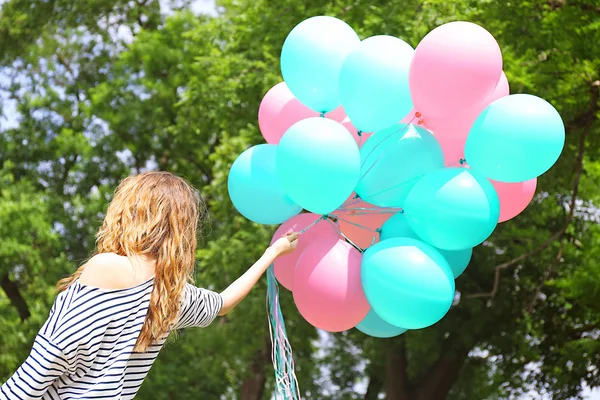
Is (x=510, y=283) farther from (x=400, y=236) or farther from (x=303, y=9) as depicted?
(x=400, y=236)

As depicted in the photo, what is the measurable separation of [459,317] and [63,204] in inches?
280

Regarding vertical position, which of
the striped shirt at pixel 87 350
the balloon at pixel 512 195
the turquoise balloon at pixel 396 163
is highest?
the turquoise balloon at pixel 396 163

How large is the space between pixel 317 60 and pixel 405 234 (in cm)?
97

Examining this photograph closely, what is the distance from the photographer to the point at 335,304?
12.6 ft

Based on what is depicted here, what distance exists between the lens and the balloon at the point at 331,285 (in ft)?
12.6

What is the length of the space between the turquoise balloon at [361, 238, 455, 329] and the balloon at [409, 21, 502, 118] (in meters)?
0.70

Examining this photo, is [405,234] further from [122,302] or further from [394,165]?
[122,302]

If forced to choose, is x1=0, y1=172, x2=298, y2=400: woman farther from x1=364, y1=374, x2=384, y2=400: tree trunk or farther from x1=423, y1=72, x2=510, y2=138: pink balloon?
x1=364, y1=374, x2=384, y2=400: tree trunk

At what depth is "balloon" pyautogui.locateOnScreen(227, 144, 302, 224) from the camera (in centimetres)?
425

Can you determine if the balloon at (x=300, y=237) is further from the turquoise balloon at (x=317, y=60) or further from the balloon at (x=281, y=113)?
the turquoise balloon at (x=317, y=60)

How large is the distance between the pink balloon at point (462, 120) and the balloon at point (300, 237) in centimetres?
72

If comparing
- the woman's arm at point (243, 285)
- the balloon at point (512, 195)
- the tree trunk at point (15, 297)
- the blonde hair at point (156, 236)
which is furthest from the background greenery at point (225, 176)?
the blonde hair at point (156, 236)

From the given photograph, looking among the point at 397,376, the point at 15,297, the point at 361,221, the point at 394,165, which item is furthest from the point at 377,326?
the point at 15,297

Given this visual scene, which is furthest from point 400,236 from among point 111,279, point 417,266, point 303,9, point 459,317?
point 459,317
